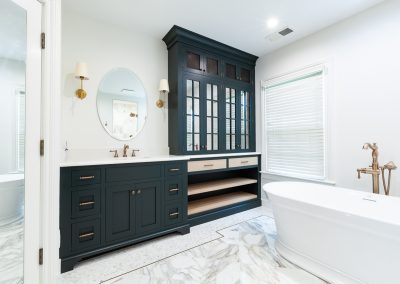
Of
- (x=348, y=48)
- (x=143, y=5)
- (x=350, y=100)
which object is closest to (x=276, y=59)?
(x=348, y=48)

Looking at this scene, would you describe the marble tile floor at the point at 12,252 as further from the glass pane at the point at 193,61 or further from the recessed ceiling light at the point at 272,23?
the recessed ceiling light at the point at 272,23

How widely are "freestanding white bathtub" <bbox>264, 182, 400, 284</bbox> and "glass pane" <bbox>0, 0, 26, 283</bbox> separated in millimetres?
2162

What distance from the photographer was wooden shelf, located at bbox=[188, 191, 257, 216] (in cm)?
280

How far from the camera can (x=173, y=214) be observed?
2396 mm

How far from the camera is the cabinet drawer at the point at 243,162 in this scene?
311 cm

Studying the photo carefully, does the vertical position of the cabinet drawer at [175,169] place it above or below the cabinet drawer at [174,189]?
above

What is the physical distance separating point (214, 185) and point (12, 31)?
2705 mm

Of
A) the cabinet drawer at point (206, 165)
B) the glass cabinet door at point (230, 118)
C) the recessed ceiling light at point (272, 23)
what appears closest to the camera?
the recessed ceiling light at point (272, 23)

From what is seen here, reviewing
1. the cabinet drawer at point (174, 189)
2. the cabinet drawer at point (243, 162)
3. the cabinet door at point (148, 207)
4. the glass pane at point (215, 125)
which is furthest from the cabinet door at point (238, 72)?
the cabinet door at point (148, 207)

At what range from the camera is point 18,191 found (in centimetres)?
126

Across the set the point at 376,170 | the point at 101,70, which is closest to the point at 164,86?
the point at 101,70

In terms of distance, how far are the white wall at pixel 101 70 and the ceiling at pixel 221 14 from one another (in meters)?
0.17

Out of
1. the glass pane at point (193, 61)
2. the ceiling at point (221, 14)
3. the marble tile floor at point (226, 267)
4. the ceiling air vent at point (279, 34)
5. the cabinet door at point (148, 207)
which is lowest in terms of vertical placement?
the marble tile floor at point (226, 267)

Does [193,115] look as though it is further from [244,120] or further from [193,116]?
[244,120]
